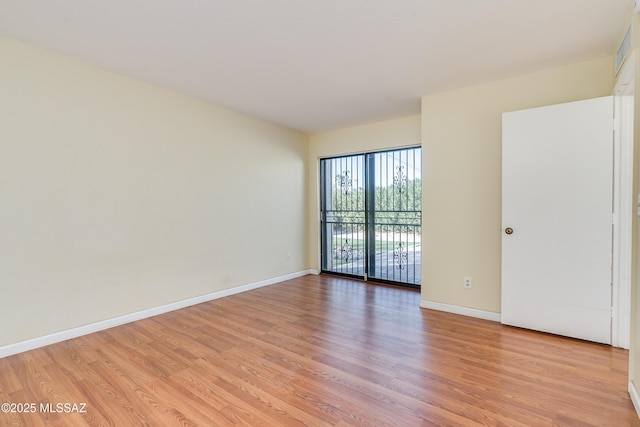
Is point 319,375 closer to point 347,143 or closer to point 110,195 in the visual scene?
point 110,195

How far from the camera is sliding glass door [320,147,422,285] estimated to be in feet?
14.5

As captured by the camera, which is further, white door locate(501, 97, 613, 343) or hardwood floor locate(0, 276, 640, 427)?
white door locate(501, 97, 613, 343)

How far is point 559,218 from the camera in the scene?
266cm

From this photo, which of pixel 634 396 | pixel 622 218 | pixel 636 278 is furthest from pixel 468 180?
pixel 634 396

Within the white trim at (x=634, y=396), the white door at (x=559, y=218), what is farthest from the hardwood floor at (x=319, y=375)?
the white door at (x=559, y=218)

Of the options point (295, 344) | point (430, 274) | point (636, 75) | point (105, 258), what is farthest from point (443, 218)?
point (105, 258)

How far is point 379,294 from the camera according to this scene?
4070 millimetres

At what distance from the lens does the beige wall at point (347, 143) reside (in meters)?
4.34

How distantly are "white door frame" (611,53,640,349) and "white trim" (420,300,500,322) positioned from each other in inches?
35.5

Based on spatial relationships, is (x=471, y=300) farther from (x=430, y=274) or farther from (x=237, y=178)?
(x=237, y=178)

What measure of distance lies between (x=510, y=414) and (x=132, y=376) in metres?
2.39

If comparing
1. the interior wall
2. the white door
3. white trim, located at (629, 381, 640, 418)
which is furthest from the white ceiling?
white trim, located at (629, 381, 640, 418)

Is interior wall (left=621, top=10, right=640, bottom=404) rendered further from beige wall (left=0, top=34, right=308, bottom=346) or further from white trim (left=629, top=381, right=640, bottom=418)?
beige wall (left=0, top=34, right=308, bottom=346)

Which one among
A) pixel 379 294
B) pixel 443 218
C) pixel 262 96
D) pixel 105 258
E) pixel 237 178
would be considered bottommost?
pixel 379 294
